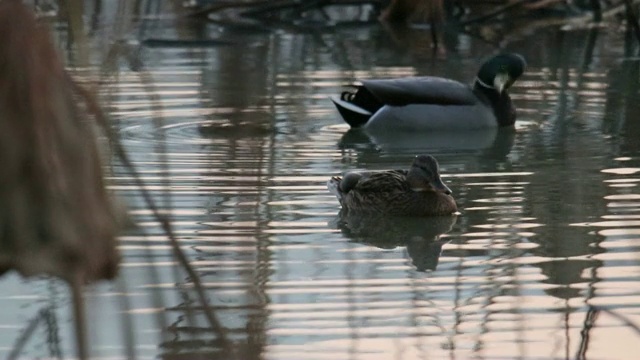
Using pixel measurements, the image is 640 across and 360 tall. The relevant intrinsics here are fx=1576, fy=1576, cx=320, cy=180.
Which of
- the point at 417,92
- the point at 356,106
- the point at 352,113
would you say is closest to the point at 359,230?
the point at 352,113

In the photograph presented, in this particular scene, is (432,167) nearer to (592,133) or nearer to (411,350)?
(592,133)

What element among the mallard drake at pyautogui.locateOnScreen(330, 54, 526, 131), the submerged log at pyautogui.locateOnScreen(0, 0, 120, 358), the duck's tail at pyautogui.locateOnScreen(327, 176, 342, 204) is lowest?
the mallard drake at pyautogui.locateOnScreen(330, 54, 526, 131)

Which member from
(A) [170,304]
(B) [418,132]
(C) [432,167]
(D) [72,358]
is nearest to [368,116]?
(B) [418,132]

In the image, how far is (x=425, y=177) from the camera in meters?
7.79

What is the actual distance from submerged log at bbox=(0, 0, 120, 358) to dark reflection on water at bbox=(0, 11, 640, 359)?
0.51m

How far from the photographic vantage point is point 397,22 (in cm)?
1717

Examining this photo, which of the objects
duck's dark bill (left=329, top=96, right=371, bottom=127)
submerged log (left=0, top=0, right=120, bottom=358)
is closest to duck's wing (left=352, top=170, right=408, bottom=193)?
duck's dark bill (left=329, top=96, right=371, bottom=127)

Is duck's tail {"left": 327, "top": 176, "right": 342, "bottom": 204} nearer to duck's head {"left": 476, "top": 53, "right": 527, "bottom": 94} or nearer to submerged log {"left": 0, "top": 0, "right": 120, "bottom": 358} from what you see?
duck's head {"left": 476, "top": 53, "right": 527, "bottom": 94}

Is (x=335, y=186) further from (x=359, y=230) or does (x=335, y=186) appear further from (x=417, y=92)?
(x=417, y=92)

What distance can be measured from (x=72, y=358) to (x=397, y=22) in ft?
42.4

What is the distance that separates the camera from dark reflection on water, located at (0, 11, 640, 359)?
4773mm

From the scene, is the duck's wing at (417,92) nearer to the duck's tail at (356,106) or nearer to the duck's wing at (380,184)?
the duck's tail at (356,106)


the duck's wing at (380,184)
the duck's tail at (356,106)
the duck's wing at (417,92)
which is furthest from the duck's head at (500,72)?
the duck's wing at (380,184)

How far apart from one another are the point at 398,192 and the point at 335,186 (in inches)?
12.4
